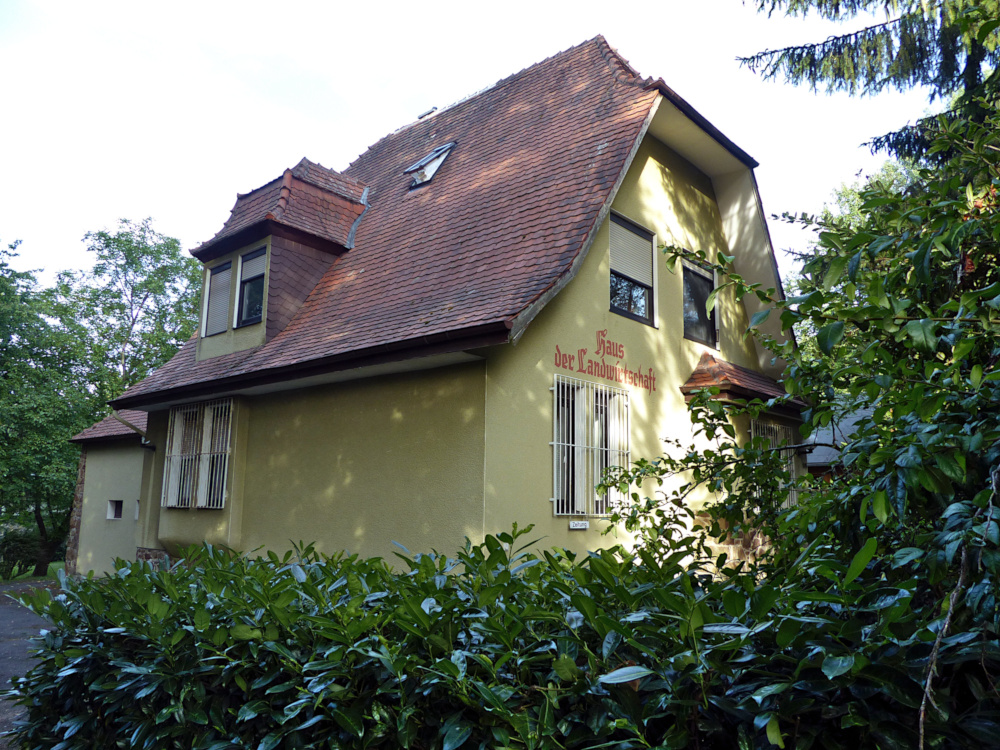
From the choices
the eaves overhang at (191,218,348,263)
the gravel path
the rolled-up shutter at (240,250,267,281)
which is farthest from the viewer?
the rolled-up shutter at (240,250,267,281)

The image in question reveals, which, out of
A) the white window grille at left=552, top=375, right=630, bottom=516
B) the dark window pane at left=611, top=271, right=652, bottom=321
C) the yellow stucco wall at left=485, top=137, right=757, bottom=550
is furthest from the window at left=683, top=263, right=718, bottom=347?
the white window grille at left=552, top=375, right=630, bottom=516

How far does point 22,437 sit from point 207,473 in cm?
1592

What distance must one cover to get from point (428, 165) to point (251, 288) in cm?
340

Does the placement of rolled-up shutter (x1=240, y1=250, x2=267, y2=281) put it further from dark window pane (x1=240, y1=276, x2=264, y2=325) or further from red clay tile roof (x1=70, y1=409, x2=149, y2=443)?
red clay tile roof (x1=70, y1=409, x2=149, y2=443)

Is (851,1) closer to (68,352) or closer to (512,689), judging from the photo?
(512,689)

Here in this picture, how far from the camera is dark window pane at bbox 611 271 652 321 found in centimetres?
939

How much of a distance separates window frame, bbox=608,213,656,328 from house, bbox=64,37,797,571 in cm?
3

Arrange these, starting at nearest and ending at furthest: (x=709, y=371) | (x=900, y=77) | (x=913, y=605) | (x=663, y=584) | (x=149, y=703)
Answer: (x=913, y=605)
(x=663, y=584)
(x=149, y=703)
(x=709, y=371)
(x=900, y=77)

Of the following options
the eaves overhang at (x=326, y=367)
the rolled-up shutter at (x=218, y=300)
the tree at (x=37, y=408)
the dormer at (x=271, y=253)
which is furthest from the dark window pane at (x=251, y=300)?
the tree at (x=37, y=408)

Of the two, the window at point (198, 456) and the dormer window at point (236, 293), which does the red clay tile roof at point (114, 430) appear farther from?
the dormer window at point (236, 293)

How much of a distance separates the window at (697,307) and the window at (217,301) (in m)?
6.87

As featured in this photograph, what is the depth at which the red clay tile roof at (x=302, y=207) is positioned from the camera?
36.3 ft

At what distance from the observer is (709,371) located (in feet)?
34.6

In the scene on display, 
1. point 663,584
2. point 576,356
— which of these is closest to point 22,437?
point 576,356
